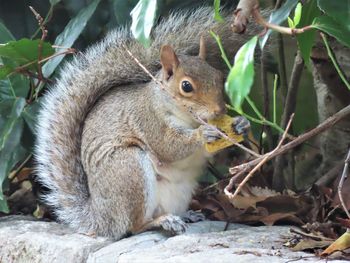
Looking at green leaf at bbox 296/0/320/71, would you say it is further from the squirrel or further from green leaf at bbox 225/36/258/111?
green leaf at bbox 225/36/258/111

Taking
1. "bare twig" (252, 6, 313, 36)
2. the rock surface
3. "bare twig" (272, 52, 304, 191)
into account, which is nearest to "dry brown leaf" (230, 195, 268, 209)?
the rock surface

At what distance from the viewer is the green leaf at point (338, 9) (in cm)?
172

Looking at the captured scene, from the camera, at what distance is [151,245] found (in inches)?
86.9

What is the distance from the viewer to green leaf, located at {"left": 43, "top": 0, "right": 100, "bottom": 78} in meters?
2.56

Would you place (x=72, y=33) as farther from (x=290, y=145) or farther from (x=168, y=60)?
(x=290, y=145)

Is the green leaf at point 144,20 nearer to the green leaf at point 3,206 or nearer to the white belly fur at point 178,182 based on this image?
the white belly fur at point 178,182

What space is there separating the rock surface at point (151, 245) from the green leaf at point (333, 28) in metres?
0.50

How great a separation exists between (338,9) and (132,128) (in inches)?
34.1

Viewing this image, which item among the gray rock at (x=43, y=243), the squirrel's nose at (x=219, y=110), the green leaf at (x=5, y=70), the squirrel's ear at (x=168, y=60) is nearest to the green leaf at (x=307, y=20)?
the squirrel's nose at (x=219, y=110)

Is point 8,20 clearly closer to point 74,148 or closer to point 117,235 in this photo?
point 74,148

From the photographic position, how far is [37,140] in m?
2.61

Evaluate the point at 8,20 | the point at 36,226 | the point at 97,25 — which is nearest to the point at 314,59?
the point at 97,25

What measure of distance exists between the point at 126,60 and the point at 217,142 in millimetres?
449

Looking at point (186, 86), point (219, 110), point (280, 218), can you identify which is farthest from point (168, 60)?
point (280, 218)
